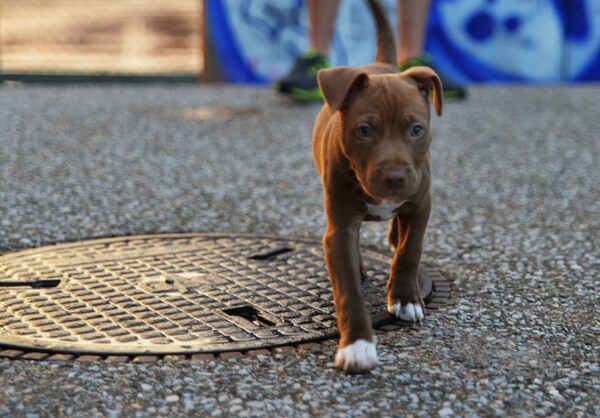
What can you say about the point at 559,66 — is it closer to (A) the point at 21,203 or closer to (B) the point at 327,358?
(A) the point at 21,203

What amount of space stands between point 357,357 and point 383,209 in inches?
18.5

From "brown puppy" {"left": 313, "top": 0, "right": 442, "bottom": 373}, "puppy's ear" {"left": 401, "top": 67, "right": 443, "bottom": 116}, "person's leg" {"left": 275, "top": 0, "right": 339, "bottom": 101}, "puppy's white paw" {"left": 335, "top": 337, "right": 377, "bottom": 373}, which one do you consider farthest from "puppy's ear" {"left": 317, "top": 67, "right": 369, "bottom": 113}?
"person's leg" {"left": 275, "top": 0, "right": 339, "bottom": 101}

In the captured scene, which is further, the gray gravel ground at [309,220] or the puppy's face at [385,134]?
the puppy's face at [385,134]

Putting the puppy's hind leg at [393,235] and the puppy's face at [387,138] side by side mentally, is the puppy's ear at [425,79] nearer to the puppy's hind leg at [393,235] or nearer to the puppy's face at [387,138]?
the puppy's face at [387,138]

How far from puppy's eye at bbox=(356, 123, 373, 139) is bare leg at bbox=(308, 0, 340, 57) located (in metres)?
4.29

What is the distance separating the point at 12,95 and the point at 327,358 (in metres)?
5.74

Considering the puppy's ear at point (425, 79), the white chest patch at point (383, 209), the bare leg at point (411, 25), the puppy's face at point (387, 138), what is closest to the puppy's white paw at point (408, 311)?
the white chest patch at point (383, 209)

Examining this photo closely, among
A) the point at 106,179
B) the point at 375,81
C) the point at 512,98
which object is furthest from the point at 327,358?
the point at 512,98

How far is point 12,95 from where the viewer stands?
7559 mm

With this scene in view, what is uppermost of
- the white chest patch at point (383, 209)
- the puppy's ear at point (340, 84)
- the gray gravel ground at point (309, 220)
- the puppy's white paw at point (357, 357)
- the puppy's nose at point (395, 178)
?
the puppy's ear at point (340, 84)

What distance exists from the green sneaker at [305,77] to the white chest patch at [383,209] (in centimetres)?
400

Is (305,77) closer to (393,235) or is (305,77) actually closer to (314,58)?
(314,58)

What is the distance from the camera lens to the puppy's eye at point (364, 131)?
2.47 metres

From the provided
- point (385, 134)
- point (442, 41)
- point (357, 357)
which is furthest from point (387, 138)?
point (442, 41)
